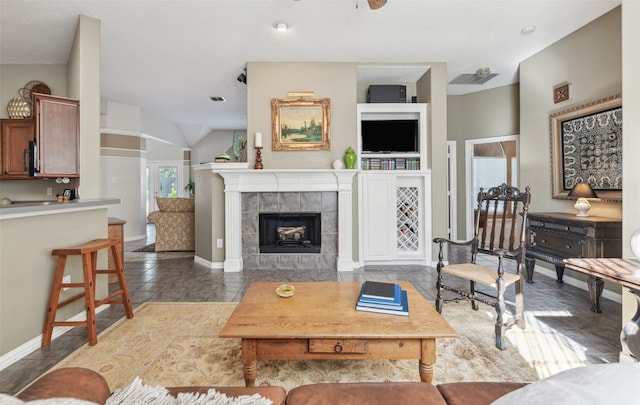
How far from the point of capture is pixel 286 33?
3.33 meters

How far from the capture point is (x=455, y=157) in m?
5.39

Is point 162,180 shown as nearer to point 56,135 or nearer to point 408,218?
point 56,135

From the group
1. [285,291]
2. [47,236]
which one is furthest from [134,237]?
[285,291]

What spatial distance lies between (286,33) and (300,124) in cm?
114

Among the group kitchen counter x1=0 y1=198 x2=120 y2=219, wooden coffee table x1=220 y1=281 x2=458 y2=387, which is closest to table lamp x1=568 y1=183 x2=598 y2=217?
wooden coffee table x1=220 y1=281 x2=458 y2=387

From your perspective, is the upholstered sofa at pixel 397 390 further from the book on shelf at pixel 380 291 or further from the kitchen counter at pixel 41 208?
the kitchen counter at pixel 41 208

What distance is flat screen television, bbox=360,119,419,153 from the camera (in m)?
4.37

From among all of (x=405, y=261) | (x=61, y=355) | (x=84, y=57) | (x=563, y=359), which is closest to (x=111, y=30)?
(x=84, y=57)

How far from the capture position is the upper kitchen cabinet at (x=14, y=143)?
12.1 ft

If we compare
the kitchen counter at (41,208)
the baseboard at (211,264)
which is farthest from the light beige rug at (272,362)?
the baseboard at (211,264)

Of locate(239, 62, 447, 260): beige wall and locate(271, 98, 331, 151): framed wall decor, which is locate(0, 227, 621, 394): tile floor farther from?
locate(271, 98, 331, 151): framed wall decor

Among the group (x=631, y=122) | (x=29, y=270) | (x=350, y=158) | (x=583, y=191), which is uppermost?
(x=350, y=158)

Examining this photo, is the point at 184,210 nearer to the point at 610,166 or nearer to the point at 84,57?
the point at 84,57

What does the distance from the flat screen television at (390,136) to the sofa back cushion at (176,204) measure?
3.14 meters
